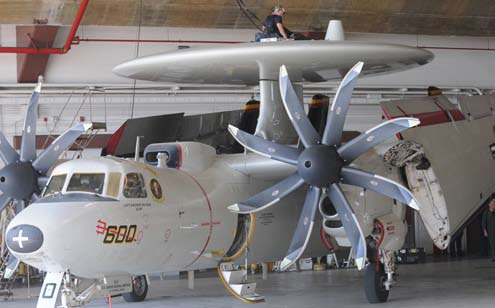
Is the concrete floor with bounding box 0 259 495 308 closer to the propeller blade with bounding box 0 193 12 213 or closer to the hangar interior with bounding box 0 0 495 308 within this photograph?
the hangar interior with bounding box 0 0 495 308

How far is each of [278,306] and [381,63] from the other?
4738mm

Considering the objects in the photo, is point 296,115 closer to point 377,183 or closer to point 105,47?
point 377,183

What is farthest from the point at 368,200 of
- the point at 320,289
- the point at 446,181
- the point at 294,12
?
the point at 294,12

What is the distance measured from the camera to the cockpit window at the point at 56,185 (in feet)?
40.8

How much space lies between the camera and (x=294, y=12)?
20.4m

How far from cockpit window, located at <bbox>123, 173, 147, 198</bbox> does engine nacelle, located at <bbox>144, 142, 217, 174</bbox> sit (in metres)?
1.72

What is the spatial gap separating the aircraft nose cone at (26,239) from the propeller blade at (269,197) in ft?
11.1

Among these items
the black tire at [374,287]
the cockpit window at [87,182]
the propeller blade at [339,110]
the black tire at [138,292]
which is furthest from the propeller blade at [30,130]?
the black tire at [374,287]

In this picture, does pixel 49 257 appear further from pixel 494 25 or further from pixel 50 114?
pixel 494 25

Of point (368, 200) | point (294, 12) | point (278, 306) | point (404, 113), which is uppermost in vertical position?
point (294, 12)

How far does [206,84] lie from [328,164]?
642 centimetres

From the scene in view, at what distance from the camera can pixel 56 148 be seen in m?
14.6

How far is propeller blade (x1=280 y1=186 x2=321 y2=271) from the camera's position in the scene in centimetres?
1359

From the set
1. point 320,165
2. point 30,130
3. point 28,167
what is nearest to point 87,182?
point 28,167
